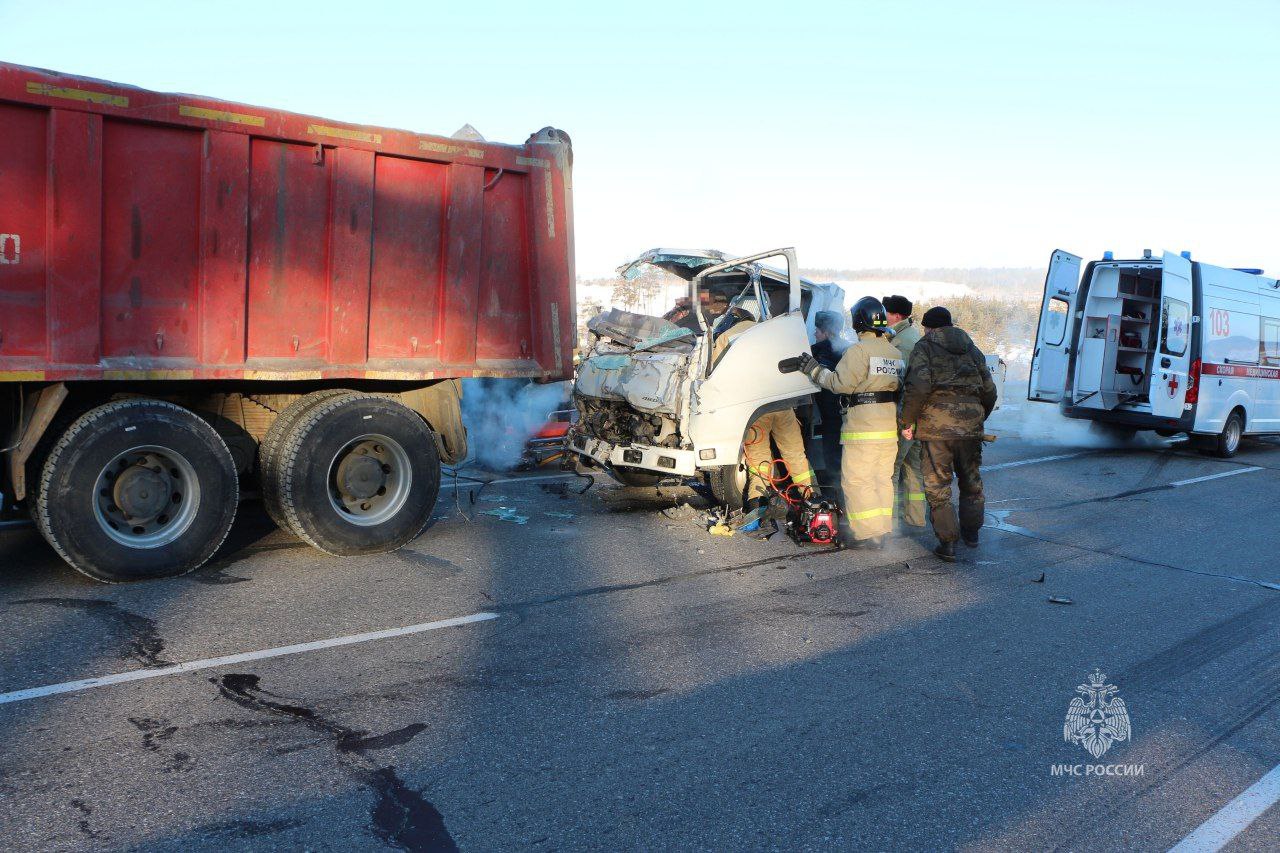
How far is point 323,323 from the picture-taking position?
246 inches

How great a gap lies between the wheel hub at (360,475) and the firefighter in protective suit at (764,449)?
2.71 m

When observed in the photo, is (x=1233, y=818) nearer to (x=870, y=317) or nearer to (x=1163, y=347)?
(x=870, y=317)

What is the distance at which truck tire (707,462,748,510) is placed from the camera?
781 centimetres

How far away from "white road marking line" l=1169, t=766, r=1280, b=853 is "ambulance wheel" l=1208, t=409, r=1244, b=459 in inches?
435

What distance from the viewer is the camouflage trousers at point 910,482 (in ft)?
25.9

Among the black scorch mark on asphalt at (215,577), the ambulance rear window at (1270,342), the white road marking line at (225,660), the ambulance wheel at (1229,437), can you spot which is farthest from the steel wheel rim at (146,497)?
the ambulance rear window at (1270,342)

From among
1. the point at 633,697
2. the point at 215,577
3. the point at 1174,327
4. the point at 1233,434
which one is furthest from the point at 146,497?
the point at 1233,434

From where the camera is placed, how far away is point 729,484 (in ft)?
25.8

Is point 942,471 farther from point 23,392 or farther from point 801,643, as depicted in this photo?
point 23,392

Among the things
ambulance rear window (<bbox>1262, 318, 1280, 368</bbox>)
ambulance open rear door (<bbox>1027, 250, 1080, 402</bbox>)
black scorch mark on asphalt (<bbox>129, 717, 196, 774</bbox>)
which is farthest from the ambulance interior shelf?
black scorch mark on asphalt (<bbox>129, 717, 196, 774</bbox>)

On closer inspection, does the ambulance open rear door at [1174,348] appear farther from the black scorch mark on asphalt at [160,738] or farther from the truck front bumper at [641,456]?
the black scorch mark on asphalt at [160,738]

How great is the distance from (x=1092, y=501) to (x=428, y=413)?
6419mm

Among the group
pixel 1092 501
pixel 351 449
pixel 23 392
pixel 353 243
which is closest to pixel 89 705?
pixel 23 392

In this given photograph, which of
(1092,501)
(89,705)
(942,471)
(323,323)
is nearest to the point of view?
(89,705)
